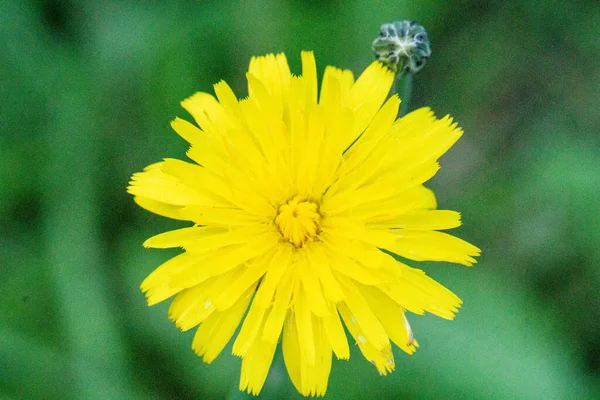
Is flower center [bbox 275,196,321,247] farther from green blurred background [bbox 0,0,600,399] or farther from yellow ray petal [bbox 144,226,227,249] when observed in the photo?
green blurred background [bbox 0,0,600,399]

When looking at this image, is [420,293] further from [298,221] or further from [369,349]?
[298,221]

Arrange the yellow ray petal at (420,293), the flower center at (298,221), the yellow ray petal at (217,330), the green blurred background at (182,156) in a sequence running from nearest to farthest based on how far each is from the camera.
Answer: the yellow ray petal at (420,293) → the yellow ray petal at (217,330) → the flower center at (298,221) → the green blurred background at (182,156)

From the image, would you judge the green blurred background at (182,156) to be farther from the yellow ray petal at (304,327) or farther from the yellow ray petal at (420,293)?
the yellow ray petal at (304,327)

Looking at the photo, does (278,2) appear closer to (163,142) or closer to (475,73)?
(163,142)

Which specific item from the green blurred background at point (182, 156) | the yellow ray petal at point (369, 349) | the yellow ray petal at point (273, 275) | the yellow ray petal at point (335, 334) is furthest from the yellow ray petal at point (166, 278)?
the green blurred background at point (182, 156)

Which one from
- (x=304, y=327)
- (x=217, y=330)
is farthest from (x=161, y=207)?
(x=304, y=327)

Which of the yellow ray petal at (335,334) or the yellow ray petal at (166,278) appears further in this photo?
the yellow ray petal at (166,278)
